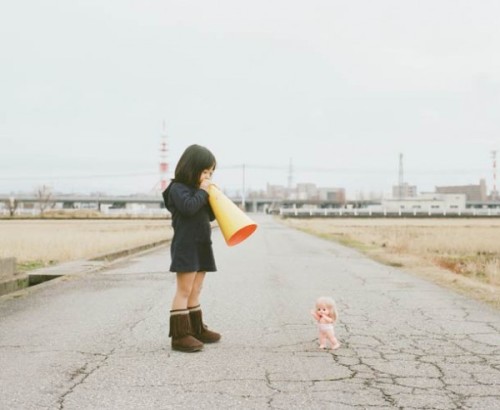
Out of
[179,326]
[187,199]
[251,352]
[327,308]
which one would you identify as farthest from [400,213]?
[187,199]

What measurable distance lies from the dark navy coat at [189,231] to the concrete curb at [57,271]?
191 inches

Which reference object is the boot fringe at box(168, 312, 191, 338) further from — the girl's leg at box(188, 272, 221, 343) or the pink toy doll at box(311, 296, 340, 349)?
the pink toy doll at box(311, 296, 340, 349)

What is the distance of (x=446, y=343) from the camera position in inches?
220

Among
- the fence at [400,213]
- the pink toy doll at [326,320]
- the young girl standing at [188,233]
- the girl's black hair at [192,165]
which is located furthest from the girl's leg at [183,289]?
the fence at [400,213]

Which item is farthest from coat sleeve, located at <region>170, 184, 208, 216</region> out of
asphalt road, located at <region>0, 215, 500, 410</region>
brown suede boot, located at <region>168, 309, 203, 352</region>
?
asphalt road, located at <region>0, 215, 500, 410</region>

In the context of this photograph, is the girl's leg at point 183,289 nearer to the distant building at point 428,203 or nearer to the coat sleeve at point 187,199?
the coat sleeve at point 187,199

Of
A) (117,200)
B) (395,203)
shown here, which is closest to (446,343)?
(395,203)

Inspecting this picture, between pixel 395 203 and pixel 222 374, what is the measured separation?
134m

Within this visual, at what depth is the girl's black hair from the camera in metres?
5.21

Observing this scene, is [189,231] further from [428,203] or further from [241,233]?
[428,203]

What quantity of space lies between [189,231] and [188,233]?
2cm

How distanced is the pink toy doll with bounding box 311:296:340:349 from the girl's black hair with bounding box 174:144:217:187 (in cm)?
149

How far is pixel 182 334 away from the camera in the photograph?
5.19 metres

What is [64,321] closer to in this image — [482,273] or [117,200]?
[482,273]
